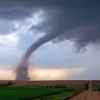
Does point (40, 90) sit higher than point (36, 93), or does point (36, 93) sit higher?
point (40, 90)

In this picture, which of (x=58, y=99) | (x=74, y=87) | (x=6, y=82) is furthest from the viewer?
(x=6, y=82)

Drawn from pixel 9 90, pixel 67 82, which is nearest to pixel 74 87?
pixel 67 82

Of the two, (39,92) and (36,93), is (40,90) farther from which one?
(36,93)

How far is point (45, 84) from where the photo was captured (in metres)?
14.0

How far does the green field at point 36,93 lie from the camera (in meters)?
13.1

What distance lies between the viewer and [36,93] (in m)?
13.2

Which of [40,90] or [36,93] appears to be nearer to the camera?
[36,93]

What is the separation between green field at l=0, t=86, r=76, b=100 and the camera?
13.1 meters

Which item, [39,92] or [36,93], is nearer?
[36,93]

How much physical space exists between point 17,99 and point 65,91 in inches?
78.4

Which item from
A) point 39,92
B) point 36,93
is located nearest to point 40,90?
point 39,92

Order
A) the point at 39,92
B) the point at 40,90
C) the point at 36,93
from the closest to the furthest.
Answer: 1. the point at 36,93
2. the point at 39,92
3. the point at 40,90

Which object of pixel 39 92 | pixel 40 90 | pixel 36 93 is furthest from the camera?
pixel 40 90

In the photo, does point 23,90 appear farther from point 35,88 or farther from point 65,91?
point 65,91
